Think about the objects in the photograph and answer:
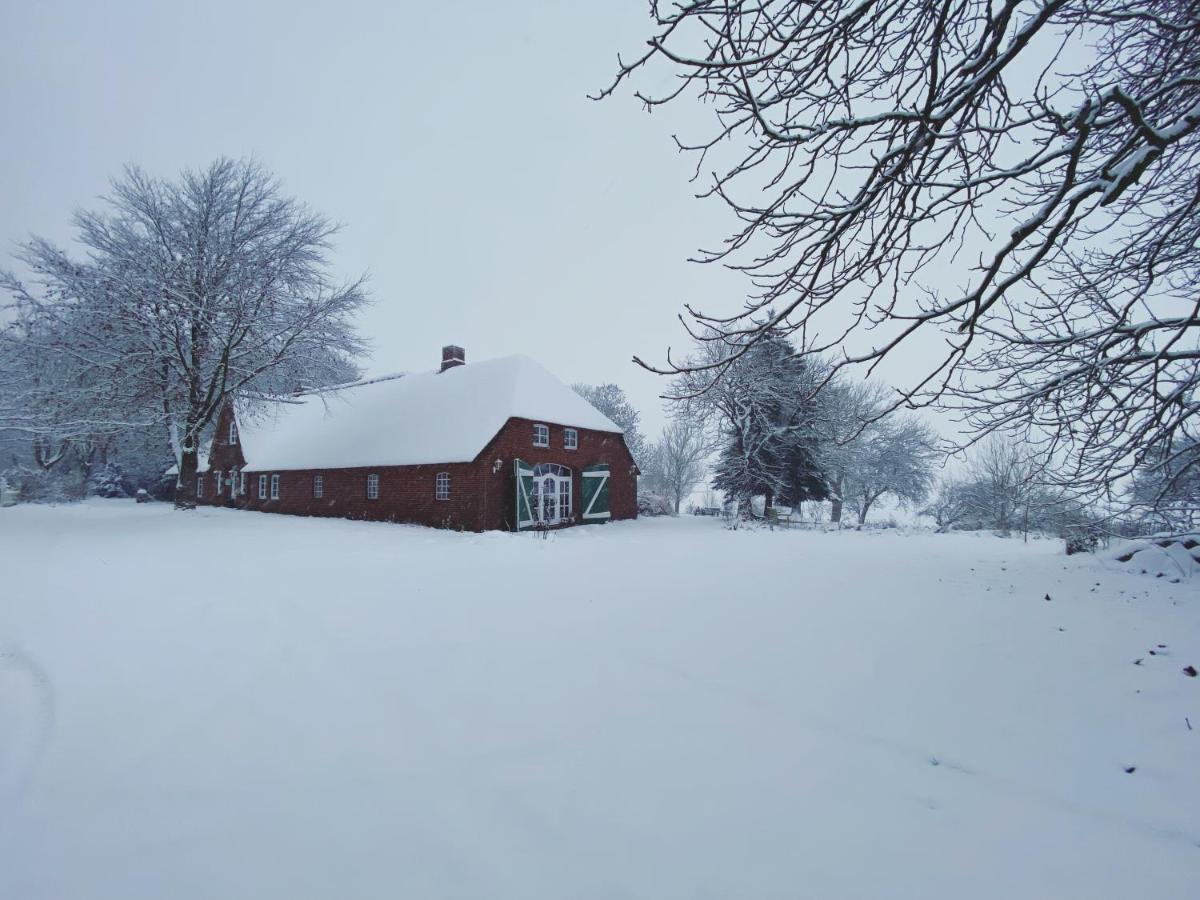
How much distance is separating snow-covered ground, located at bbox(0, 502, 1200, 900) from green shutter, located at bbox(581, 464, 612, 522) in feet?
47.3

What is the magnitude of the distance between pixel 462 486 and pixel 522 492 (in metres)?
2.14

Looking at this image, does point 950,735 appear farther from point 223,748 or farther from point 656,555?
point 656,555

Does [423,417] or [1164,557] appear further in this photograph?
[423,417]

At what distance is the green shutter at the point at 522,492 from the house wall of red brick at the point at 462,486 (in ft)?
0.77

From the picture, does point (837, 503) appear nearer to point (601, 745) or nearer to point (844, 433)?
point (844, 433)

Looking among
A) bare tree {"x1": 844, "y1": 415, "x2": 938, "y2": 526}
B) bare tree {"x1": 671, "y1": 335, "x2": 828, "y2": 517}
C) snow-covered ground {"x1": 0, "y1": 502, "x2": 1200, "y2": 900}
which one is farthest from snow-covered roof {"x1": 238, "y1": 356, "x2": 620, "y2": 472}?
bare tree {"x1": 844, "y1": 415, "x2": 938, "y2": 526}

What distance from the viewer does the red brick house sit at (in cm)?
1761

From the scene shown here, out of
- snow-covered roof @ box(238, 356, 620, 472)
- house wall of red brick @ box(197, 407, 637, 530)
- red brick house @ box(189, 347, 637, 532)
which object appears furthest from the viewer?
snow-covered roof @ box(238, 356, 620, 472)

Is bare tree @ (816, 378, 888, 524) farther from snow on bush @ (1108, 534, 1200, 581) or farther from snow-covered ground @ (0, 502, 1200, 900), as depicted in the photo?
snow-covered ground @ (0, 502, 1200, 900)

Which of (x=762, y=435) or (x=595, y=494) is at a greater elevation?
(x=762, y=435)

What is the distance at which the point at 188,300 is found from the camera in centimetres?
1496

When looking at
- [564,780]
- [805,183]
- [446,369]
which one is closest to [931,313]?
[805,183]

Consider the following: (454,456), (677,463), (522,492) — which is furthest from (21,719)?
(677,463)

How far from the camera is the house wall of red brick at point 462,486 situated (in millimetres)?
17156
